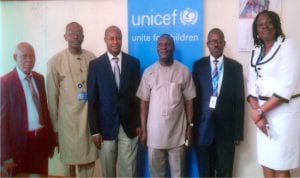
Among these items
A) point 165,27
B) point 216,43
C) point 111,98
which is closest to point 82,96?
point 111,98

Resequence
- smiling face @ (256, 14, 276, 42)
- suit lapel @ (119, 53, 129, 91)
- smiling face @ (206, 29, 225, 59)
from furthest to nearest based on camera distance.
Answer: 1. suit lapel @ (119, 53, 129, 91)
2. smiling face @ (206, 29, 225, 59)
3. smiling face @ (256, 14, 276, 42)

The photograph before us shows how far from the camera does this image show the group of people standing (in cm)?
225

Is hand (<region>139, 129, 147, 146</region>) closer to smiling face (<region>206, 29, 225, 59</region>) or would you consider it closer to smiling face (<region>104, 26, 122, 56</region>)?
smiling face (<region>104, 26, 122, 56</region>)

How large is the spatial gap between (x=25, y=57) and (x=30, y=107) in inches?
15.3

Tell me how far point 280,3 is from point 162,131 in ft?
3.95

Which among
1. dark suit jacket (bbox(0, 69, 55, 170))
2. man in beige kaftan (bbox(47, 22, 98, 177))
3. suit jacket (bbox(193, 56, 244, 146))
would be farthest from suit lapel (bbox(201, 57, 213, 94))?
dark suit jacket (bbox(0, 69, 55, 170))

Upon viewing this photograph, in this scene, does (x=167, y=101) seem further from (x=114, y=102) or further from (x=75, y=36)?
(x=75, y=36)

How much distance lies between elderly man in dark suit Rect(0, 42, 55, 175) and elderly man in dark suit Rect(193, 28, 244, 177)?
118 centimetres

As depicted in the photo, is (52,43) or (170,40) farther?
(52,43)

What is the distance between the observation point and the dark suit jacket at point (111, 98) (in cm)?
230

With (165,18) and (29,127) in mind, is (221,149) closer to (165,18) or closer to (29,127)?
(165,18)

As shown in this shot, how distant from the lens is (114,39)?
229 cm

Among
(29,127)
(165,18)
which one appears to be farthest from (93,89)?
(165,18)

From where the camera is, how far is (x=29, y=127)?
2383 millimetres
